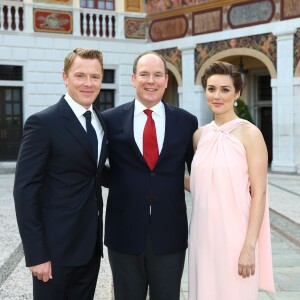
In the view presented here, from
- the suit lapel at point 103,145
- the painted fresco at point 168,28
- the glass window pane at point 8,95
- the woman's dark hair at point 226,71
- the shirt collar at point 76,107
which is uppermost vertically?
the painted fresco at point 168,28

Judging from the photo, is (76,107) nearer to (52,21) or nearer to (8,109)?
(8,109)

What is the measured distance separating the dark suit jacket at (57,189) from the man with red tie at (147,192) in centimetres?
22

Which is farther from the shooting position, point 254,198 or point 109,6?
point 109,6

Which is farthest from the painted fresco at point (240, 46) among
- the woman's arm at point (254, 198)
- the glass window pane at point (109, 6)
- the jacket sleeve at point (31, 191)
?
the jacket sleeve at point (31, 191)

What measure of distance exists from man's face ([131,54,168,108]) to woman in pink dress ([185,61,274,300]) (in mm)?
271

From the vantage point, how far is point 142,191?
9.00 ft

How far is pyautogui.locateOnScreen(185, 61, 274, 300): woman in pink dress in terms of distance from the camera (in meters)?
2.59

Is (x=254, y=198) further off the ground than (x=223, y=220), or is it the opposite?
(x=254, y=198)

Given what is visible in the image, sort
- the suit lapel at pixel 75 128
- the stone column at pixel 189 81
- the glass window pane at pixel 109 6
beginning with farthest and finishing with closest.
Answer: the glass window pane at pixel 109 6 < the stone column at pixel 189 81 < the suit lapel at pixel 75 128

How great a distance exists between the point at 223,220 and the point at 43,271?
1.00 meters

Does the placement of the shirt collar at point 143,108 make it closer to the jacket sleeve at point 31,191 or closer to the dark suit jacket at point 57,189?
the dark suit jacket at point 57,189

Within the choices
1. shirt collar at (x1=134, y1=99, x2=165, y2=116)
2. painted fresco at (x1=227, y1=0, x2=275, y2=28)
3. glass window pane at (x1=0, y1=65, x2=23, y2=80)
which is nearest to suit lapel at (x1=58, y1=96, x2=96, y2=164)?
shirt collar at (x1=134, y1=99, x2=165, y2=116)

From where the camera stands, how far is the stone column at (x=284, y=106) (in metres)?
12.7

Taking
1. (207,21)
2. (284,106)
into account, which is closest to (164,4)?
(207,21)
